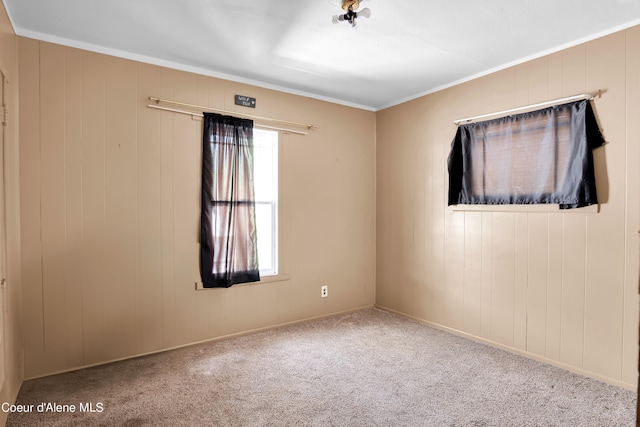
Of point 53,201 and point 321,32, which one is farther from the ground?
point 321,32

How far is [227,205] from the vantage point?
331cm

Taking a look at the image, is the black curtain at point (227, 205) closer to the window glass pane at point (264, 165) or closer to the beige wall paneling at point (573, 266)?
the window glass pane at point (264, 165)

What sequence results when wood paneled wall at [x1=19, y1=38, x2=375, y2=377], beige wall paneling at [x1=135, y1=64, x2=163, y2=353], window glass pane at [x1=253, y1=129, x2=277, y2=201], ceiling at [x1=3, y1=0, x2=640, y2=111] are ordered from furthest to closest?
1. window glass pane at [x1=253, y1=129, x2=277, y2=201]
2. beige wall paneling at [x1=135, y1=64, x2=163, y2=353]
3. wood paneled wall at [x1=19, y1=38, x2=375, y2=377]
4. ceiling at [x1=3, y1=0, x2=640, y2=111]

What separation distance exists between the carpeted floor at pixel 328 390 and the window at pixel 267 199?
2.72 ft

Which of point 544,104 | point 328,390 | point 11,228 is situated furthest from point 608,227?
point 11,228

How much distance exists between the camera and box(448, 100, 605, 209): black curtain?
104 inches

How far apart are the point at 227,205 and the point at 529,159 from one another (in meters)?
2.58

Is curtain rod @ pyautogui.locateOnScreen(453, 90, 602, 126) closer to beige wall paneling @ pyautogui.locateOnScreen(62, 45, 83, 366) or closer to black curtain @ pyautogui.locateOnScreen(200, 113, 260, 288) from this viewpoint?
black curtain @ pyautogui.locateOnScreen(200, 113, 260, 288)

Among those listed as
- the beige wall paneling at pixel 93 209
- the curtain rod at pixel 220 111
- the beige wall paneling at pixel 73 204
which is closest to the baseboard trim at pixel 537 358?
the curtain rod at pixel 220 111

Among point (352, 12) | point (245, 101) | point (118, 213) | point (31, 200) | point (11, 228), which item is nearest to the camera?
point (352, 12)

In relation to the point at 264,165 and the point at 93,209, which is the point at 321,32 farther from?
the point at 93,209

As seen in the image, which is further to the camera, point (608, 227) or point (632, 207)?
point (608, 227)

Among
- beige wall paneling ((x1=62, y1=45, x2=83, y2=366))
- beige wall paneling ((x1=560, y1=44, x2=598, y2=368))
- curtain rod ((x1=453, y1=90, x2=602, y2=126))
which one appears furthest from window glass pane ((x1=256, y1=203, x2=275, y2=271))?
beige wall paneling ((x1=560, y1=44, x2=598, y2=368))

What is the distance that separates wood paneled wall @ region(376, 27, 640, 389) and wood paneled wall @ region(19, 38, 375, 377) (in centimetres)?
119
